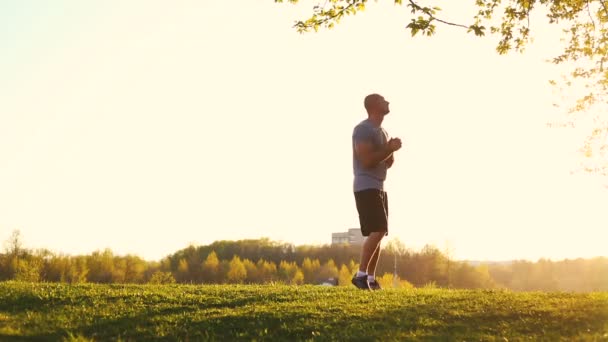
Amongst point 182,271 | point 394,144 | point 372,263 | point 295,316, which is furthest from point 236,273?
point 295,316

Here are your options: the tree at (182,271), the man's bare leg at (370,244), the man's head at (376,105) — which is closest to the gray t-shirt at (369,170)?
the man's head at (376,105)

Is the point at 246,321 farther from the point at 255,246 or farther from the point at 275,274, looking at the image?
the point at 255,246

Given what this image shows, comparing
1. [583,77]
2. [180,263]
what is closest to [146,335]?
[583,77]

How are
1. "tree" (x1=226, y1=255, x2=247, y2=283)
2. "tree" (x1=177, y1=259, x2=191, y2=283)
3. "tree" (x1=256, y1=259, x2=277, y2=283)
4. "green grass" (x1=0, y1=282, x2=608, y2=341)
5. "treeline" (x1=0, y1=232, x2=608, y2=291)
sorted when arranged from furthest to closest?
"tree" (x1=177, y1=259, x2=191, y2=283) → "tree" (x1=256, y1=259, x2=277, y2=283) → "tree" (x1=226, y1=255, x2=247, y2=283) → "treeline" (x1=0, y1=232, x2=608, y2=291) → "green grass" (x1=0, y1=282, x2=608, y2=341)

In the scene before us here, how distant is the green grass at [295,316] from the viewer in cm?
748

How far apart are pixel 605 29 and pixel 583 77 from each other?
3.57m

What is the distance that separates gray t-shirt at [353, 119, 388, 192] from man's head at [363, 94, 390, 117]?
28 cm

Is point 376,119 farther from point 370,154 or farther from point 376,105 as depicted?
point 370,154

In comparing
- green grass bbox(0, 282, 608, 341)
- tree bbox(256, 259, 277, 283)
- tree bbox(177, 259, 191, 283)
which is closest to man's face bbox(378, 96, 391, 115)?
green grass bbox(0, 282, 608, 341)

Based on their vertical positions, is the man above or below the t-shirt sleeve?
A: below

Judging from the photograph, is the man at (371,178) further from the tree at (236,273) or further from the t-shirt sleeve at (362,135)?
the tree at (236,273)

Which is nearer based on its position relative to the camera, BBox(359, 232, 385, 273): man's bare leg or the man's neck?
BBox(359, 232, 385, 273): man's bare leg

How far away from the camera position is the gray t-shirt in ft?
34.0

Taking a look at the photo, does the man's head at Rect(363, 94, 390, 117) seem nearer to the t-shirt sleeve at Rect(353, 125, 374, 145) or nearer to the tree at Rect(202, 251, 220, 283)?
the t-shirt sleeve at Rect(353, 125, 374, 145)
